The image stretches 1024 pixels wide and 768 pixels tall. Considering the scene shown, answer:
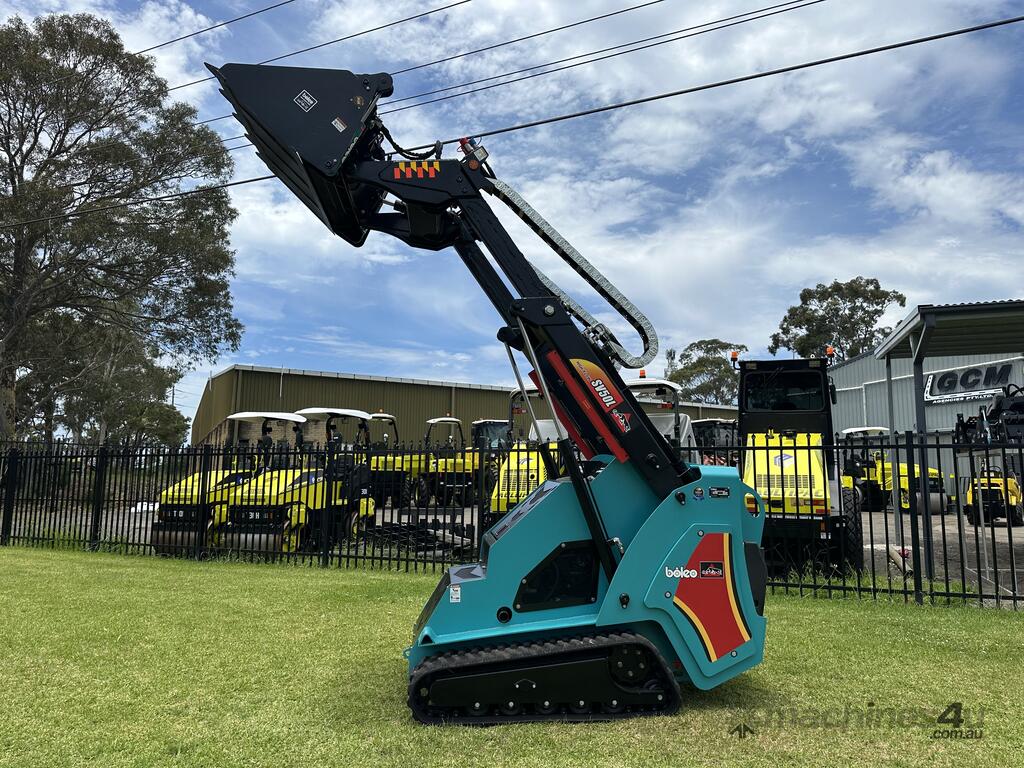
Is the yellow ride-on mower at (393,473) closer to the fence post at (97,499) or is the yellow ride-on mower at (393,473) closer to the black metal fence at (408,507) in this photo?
the black metal fence at (408,507)

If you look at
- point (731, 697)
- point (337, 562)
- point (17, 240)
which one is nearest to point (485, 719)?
point (731, 697)

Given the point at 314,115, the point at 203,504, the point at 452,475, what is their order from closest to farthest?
the point at 314,115 → the point at 203,504 → the point at 452,475

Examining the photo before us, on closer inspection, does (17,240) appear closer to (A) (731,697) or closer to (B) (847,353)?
(A) (731,697)

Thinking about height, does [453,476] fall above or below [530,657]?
above

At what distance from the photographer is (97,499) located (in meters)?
12.4

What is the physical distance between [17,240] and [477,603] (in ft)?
95.2

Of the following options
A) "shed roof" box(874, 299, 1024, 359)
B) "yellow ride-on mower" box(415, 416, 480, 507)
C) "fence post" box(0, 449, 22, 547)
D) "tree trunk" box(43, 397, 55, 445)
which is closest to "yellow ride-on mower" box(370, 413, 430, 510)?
"yellow ride-on mower" box(415, 416, 480, 507)

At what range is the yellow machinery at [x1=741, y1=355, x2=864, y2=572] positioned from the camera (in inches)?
333

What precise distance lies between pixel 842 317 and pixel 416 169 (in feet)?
160

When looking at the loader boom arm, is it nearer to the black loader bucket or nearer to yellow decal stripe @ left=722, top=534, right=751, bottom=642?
the black loader bucket

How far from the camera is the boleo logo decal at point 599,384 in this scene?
14.4 feet

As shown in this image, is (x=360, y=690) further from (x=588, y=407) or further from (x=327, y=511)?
(x=327, y=511)

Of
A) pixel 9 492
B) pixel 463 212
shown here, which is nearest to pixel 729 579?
pixel 463 212

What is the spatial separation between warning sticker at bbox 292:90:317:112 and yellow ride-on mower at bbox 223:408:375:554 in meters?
6.58
